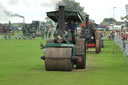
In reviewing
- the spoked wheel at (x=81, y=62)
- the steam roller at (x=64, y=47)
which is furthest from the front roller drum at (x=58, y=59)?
the spoked wheel at (x=81, y=62)

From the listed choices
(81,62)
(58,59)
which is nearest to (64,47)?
(58,59)

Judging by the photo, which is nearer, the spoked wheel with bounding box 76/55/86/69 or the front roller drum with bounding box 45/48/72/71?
the front roller drum with bounding box 45/48/72/71

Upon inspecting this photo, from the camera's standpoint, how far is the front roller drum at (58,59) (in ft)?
45.3

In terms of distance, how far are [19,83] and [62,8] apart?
4528mm

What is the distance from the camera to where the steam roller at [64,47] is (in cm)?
1387

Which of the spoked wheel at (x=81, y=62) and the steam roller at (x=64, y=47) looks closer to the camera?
the steam roller at (x=64, y=47)

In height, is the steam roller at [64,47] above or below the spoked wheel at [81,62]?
above

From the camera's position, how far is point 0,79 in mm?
12070

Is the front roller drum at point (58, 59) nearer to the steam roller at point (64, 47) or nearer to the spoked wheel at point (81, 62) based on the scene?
the steam roller at point (64, 47)

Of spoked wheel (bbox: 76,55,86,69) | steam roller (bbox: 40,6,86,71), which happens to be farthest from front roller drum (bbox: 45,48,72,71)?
spoked wheel (bbox: 76,55,86,69)

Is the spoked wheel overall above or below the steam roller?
below

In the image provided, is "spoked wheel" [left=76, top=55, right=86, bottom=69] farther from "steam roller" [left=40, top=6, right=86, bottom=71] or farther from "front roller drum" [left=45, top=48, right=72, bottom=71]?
"front roller drum" [left=45, top=48, right=72, bottom=71]

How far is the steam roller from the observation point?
45.5 feet

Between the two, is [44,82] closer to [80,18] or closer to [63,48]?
[63,48]
